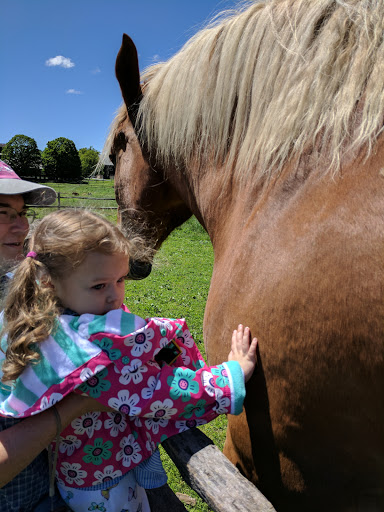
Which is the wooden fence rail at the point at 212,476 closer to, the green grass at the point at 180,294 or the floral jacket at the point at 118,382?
the floral jacket at the point at 118,382

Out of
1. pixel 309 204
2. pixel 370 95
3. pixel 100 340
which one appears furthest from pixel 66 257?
pixel 370 95

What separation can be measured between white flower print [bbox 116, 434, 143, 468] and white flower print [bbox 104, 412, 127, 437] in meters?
0.04

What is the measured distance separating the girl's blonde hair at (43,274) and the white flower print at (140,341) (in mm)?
250

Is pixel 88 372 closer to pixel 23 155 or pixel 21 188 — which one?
pixel 21 188

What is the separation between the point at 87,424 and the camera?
4.06 ft

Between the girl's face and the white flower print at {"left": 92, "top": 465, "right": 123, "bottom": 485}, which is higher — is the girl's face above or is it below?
above

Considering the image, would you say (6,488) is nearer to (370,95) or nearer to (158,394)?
(158,394)

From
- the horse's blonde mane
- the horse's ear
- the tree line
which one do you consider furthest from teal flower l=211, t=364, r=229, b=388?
the tree line

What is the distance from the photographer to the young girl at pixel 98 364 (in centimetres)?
108

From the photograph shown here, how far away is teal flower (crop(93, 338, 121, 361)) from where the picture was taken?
3.50 ft

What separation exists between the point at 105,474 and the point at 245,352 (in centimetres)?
62

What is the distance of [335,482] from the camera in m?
1.07

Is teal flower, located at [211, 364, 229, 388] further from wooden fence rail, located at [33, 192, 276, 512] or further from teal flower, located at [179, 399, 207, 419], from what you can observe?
wooden fence rail, located at [33, 192, 276, 512]

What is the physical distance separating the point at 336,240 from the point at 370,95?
0.42 metres
